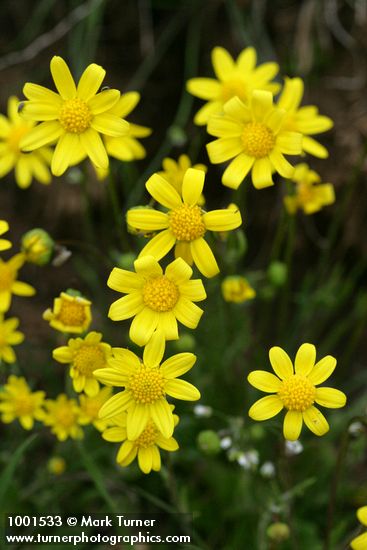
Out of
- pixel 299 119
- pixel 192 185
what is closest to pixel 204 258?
pixel 192 185

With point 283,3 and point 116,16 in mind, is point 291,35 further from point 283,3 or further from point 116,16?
point 116,16

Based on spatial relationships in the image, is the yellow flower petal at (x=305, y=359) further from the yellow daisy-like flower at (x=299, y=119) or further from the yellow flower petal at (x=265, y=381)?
the yellow daisy-like flower at (x=299, y=119)

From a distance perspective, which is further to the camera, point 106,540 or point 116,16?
point 116,16

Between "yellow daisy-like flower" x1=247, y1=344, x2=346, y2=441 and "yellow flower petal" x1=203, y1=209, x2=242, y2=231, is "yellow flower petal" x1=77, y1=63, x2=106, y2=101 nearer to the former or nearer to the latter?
"yellow flower petal" x1=203, y1=209, x2=242, y2=231

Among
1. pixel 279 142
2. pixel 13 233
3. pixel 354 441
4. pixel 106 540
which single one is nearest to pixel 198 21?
pixel 13 233

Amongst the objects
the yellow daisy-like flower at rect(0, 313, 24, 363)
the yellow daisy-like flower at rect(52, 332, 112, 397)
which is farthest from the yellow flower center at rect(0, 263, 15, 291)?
the yellow daisy-like flower at rect(52, 332, 112, 397)

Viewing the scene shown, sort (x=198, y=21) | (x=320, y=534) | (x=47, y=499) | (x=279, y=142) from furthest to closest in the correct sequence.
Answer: (x=198, y=21) → (x=320, y=534) → (x=47, y=499) → (x=279, y=142)

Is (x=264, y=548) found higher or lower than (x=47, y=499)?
lower

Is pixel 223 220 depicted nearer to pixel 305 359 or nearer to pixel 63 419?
pixel 305 359
